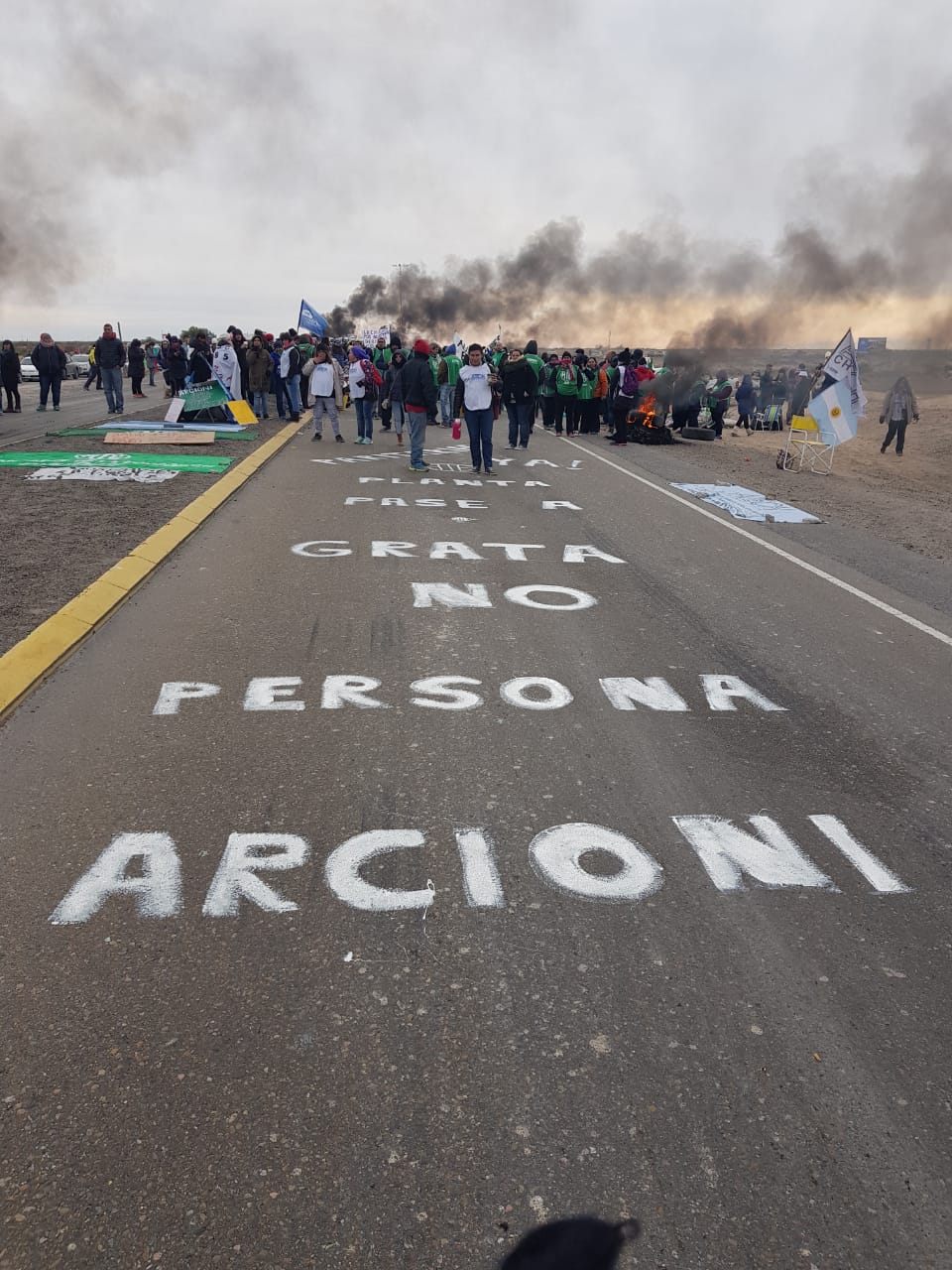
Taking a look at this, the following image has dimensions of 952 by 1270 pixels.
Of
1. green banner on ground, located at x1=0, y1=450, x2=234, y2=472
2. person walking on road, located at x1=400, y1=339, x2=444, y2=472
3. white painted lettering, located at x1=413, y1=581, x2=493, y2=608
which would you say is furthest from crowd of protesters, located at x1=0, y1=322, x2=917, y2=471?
white painted lettering, located at x1=413, y1=581, x2=493, y2=608

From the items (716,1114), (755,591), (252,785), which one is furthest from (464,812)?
(755,591)

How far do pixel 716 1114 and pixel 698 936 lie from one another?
0.71 m

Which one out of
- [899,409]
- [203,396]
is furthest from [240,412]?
[899,409]

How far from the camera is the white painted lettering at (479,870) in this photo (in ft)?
10.0

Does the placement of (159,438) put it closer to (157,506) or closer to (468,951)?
(157,506)

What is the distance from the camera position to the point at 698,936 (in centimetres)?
293

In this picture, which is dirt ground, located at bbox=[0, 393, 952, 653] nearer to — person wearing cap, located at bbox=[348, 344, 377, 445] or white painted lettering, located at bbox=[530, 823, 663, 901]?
person wearing cap, located at bbox=[348, 344, 377, 445]

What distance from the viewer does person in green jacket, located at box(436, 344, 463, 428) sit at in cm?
1909

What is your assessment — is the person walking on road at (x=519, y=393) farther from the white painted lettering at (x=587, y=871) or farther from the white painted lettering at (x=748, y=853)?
the white painted lettering at (x=587, y=871)

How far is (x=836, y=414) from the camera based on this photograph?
15047mm

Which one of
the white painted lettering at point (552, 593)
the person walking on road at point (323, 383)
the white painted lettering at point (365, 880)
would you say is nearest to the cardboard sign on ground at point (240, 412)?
the person walking on road at point (323, 383)

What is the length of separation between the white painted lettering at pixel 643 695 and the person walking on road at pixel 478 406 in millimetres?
8360

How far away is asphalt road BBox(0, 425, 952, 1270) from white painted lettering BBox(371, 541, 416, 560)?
7.09 feet

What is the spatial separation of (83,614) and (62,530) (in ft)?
9.61
